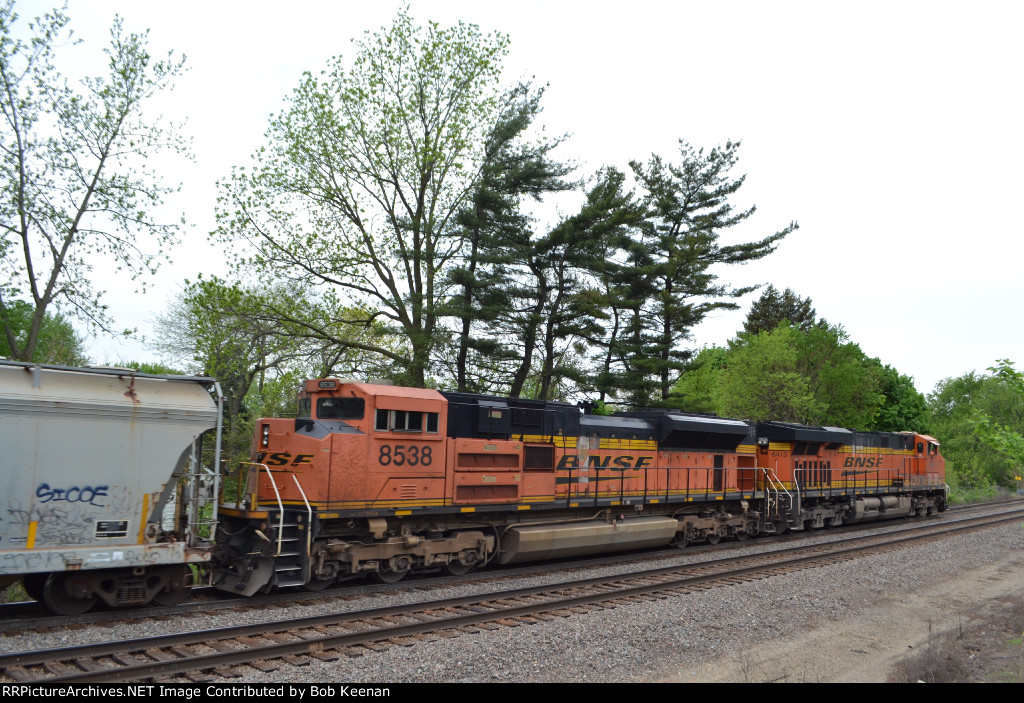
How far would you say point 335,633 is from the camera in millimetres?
8273

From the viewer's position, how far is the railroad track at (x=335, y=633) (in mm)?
6820

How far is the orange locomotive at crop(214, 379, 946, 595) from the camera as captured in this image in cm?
1061

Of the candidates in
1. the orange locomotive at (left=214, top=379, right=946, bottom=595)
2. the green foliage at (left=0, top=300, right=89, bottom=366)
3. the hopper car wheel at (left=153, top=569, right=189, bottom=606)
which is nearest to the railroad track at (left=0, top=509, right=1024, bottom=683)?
the orange locomotive at (left=214, top=379, right=946, bottom=595)

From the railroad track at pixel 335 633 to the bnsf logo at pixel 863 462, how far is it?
11.7 m

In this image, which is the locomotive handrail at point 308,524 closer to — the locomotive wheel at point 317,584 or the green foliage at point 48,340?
the locomotive wheel at point 317,584

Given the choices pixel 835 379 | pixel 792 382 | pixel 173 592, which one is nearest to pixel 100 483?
pixel 173 592

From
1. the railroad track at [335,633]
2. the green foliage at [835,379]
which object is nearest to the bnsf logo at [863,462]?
the railroad track at [335,633]

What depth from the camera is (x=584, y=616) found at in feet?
31.9

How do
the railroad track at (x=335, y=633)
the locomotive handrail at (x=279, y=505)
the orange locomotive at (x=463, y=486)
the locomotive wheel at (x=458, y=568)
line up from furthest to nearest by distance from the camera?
the locomotive wheel at (x=458, y=568)
the orange locomotive at (x=463, y=486)
the locomotive handrail at (x=279, y=505)
the railroad track at (x=335, y=633)

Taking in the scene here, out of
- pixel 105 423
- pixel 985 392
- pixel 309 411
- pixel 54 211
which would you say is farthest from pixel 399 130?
pixel 985 392

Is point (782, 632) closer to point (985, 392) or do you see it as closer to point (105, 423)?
point (105, 423)

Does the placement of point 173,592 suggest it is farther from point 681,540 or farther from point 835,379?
point 835,379

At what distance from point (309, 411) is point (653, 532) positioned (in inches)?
320

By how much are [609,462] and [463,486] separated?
13.6 ft
